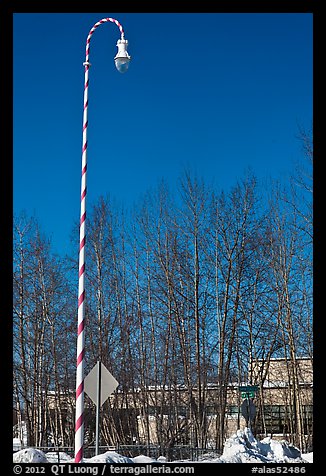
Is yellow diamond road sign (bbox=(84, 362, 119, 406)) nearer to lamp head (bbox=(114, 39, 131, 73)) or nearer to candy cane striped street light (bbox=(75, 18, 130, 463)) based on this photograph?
candy cane striped street light (bbox=(75, 18, 130, 463))

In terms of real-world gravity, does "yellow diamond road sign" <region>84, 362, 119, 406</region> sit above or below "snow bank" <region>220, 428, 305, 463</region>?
above

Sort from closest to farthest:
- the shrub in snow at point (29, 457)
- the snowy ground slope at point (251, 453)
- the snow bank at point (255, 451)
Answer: the shrub in snow at point (29, 457) → the snowy ground slope at point (251, 453) → the snow bank at point (255, 451)

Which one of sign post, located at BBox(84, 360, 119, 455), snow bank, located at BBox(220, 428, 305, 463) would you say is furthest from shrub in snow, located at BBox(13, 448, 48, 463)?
snow bank, located at BBox(220, 428, 305, 463)

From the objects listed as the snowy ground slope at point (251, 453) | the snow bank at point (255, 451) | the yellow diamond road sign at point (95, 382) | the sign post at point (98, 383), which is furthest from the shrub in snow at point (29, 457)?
the snow bank at point (255, 451)

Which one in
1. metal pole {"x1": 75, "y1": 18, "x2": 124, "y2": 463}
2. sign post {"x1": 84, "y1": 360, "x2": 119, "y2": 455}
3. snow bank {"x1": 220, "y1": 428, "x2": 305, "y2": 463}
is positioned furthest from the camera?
snow bank {"x1": 220, "y1": 428, "x2": 305, "y2": 463}

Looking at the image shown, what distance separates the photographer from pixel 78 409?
1012cm

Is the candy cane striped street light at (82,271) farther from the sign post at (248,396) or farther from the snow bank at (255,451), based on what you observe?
the sign post at (248,396)

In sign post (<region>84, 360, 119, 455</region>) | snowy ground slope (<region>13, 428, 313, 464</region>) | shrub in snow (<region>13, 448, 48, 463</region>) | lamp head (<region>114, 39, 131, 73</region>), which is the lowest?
snowy ground slope (<region>13, 428, 313, 464</region>)

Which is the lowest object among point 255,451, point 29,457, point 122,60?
point 255,451

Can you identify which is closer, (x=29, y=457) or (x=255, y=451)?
(x=29, y=457)

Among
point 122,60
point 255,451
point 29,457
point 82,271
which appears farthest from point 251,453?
point 122,60

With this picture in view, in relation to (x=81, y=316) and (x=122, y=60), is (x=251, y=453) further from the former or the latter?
(x=122, y=60)
